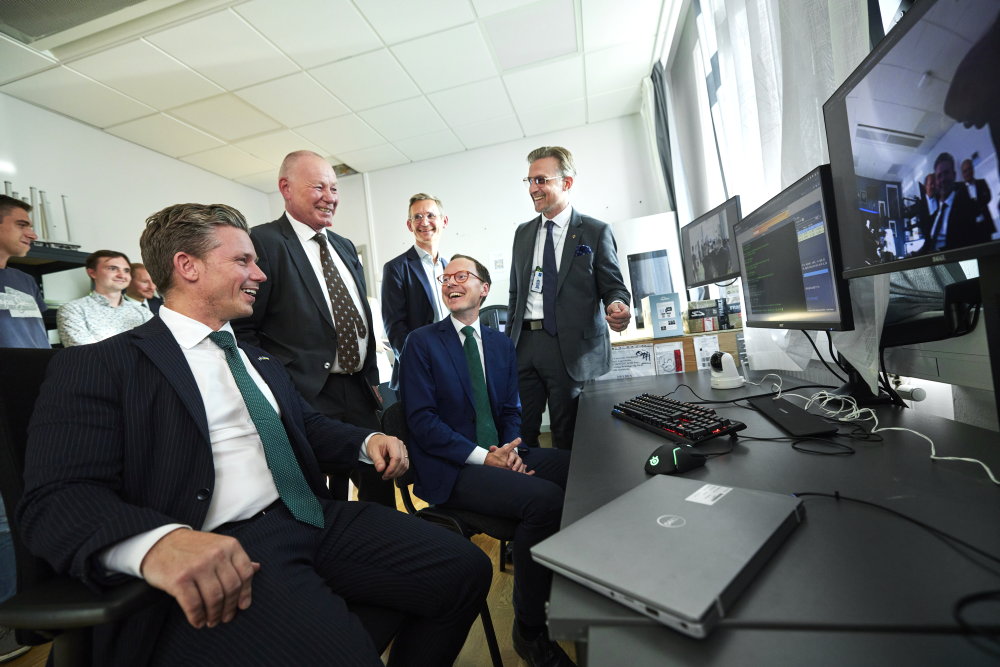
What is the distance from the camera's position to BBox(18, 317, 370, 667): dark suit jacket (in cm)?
71

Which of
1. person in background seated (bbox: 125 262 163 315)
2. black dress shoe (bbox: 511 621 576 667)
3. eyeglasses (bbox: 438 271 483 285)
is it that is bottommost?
black dress shoe (bbox: 511 621 576 667)

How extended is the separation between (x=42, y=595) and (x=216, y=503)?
30cm

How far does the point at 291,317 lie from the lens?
68.2 inches

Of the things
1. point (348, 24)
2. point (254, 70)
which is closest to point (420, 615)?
point (348, 24)

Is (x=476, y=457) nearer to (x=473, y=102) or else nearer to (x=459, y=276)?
(x=459, y=276)

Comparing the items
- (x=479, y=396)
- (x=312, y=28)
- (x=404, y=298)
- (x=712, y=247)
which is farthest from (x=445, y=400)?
(x=312, y=28)

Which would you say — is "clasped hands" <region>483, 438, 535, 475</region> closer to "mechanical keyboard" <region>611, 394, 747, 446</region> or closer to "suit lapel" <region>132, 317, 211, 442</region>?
"mechanical keyboard" <region>611, 394, 747, 446</region>

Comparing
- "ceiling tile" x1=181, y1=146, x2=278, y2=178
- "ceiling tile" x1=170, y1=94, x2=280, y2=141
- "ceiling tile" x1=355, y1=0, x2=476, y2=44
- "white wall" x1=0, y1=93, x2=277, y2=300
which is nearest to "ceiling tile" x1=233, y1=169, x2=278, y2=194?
"ceiling tile" x1=181, y1=146, x2=278, y2=178

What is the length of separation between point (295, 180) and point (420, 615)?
1.67 m

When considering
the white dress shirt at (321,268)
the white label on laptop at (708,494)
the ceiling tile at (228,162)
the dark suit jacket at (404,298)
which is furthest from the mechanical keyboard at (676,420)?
the ceiling tile at (228,162)

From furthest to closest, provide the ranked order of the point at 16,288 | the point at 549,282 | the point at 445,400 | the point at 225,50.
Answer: the point at 225,50, the point at 16,288, the point at 549,282, the point at 445,400

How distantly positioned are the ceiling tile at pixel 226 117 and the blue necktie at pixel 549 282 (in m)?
2.87

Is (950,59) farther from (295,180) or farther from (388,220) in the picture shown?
(388,220)

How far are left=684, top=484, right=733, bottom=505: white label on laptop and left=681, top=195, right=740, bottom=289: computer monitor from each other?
132 centimetres
